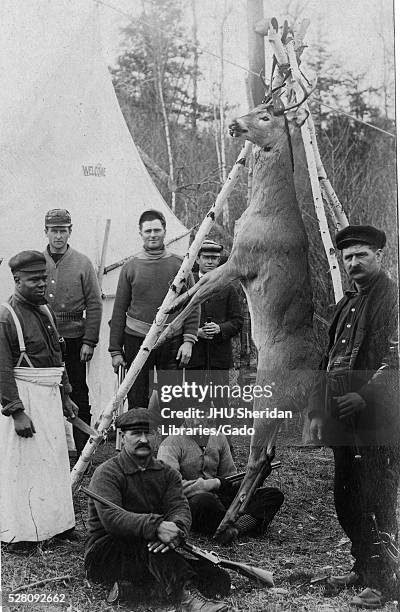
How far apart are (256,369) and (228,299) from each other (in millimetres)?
399

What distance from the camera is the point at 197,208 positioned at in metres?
4.57

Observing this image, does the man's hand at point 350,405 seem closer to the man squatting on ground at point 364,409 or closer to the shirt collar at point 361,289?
the man squatting on ground at point 364,409

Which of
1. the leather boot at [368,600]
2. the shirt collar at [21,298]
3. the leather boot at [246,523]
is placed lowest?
the leather boot at [368,600]

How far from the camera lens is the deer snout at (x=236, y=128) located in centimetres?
448

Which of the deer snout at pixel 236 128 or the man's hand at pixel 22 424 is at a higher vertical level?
the deer snout at pixel 236 128

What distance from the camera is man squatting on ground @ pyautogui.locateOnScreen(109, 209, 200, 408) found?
14.9 feet

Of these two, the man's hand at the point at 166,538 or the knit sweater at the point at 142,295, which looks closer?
the man's hand at the point at 166,538

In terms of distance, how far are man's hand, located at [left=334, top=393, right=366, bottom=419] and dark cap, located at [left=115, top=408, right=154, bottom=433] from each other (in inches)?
39.5

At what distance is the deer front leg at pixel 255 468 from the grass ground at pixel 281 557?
0.05 m

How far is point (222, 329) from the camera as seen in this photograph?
4.59m

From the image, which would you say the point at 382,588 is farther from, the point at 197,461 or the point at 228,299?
the point at 228,299

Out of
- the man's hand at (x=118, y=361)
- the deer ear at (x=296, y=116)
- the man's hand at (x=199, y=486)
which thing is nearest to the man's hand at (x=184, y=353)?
the man's hand at (x=118, y=361)

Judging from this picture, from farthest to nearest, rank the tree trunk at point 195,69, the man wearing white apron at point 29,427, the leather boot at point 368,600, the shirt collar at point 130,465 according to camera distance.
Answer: the tree trunk at point 195,69
the man wearing white apron at point 29,427
the leather boot at point 368,600
the shirt collar at point 130,465

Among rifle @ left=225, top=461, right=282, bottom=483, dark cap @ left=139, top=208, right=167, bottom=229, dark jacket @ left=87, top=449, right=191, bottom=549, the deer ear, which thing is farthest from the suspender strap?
the deer ear
